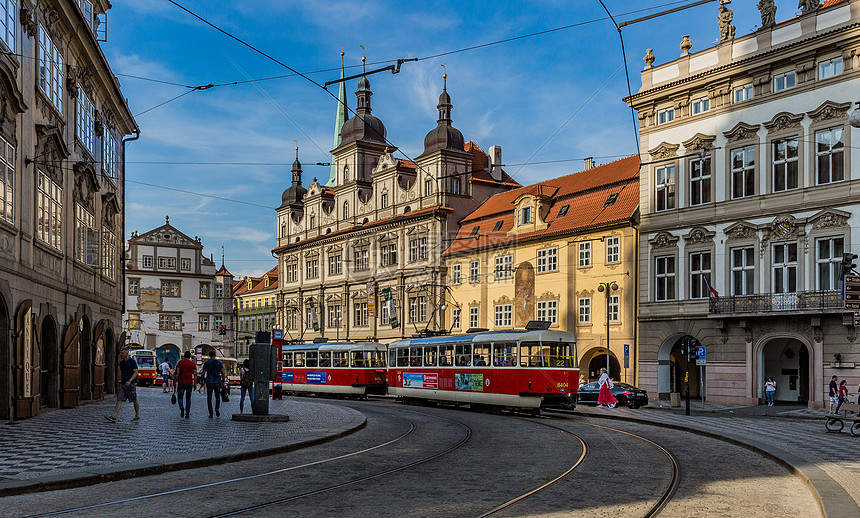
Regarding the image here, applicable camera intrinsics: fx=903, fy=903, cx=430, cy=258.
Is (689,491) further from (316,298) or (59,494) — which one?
A: (316,298)

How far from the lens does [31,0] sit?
2283cm

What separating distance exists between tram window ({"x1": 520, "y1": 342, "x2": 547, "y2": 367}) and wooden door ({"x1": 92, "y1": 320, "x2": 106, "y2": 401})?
1521 cm

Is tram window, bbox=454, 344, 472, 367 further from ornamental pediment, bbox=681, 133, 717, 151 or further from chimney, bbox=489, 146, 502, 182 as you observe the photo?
chimney, bbox=489, 146, 502, 182

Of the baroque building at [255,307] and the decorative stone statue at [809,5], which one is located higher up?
the decorative stone statue at [809,5]

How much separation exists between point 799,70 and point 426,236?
3172 centimetres

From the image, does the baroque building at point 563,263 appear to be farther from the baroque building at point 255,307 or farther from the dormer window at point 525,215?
→ the baroque building at point 255,307

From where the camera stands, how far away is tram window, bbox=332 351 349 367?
4566 cm

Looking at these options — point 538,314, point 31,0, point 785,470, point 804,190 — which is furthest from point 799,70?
point 31,0

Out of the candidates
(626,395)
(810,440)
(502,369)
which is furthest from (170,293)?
(810,440)

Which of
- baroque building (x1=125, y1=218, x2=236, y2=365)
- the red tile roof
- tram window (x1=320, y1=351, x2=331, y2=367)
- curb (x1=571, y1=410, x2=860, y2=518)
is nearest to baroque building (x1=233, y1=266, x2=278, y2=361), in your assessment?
baroque building (x1=125, y1=218, x2=236, y2=365)

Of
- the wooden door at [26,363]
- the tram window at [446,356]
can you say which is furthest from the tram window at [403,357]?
the wooden door at [26,363]

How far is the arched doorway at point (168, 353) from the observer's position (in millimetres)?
76125

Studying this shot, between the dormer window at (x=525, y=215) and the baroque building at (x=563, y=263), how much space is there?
0.23ft

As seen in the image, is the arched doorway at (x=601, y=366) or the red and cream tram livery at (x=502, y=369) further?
the arched doorway at (x=601, y=366)
